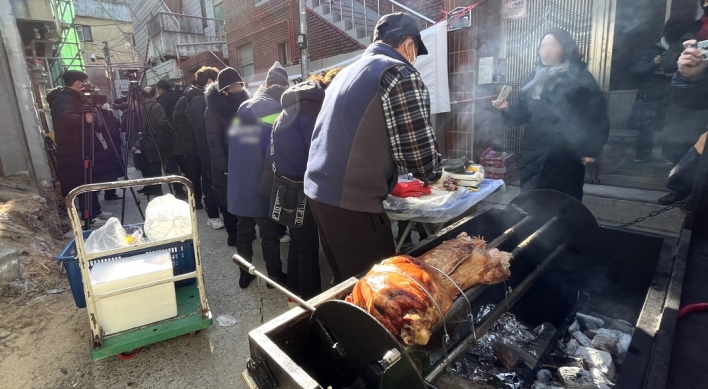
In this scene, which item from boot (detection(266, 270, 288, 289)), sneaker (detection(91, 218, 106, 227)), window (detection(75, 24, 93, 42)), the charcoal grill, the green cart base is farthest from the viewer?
window (detection(75, 24, 93, 42))

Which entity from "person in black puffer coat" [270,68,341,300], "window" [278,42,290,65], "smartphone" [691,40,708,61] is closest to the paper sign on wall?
"smartphone" [691,40,708,61]

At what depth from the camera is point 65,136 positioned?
18.7ft

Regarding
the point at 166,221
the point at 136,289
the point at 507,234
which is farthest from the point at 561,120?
the point at 136,289

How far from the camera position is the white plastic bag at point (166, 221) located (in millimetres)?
3518

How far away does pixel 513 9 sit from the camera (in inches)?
219

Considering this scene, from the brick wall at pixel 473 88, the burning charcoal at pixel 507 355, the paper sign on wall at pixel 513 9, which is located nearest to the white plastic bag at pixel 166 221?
the burning charcoal at pixel 507 355

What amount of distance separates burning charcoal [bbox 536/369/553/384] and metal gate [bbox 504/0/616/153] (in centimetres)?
419

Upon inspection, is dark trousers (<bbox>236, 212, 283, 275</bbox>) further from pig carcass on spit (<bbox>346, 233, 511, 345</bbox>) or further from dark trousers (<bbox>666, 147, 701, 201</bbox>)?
dark trousers (<bbox>666, 147, 701, 201</bbox>)

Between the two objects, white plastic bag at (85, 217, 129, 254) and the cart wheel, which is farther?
white plastic bag at (85, 217, 129, 254)

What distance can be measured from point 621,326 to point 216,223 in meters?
5.36

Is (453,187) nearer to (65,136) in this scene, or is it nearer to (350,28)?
(65,136)

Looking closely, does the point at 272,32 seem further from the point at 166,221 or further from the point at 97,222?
the point at 166,221

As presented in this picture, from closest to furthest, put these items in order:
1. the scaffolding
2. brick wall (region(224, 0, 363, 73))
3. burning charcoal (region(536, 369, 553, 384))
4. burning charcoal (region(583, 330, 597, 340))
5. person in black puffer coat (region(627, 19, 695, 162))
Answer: burning charcoal (region(536, 369, 553, 384)) → burning charcoal (region(583, 330, 597, 340)) → person in black puffer coat (region(627, 19, 695, 162)) → brick wall (region(224, 0, 363, 73)) → the scaffolding

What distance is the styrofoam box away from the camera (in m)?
2.82
